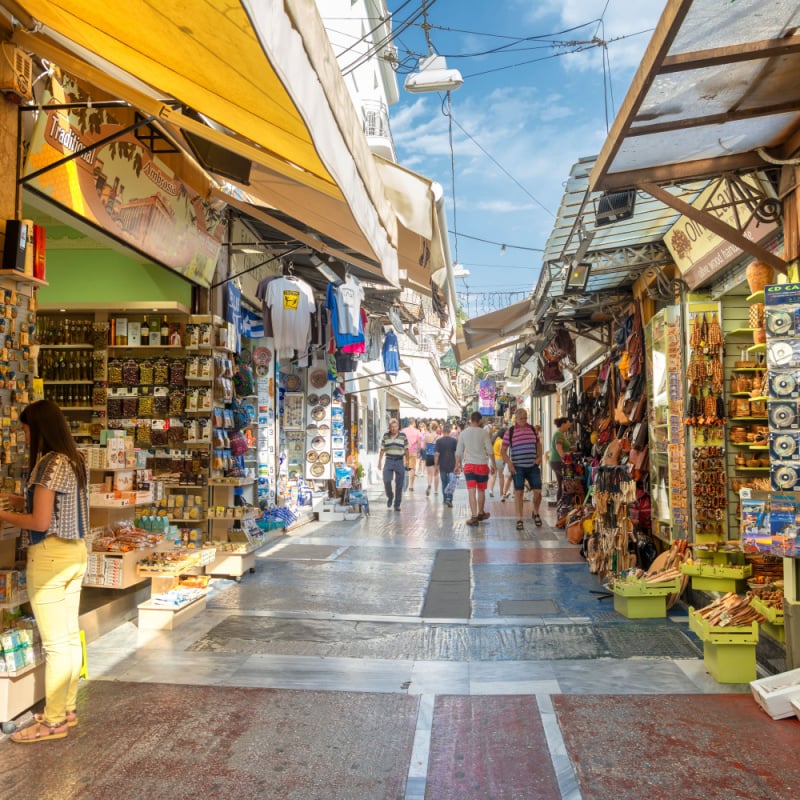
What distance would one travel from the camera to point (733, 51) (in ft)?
12.4

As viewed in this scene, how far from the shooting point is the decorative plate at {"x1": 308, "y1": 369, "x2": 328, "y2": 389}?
15.3m

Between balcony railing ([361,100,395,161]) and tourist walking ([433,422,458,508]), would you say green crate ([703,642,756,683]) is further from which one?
balcony railing ([361,100,395,161])

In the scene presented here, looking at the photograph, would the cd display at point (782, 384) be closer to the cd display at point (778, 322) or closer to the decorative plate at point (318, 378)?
the cd display at point (778, 322)

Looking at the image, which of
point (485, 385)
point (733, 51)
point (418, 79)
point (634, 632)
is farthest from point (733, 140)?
point (485, 385)

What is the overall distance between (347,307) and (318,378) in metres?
3.89

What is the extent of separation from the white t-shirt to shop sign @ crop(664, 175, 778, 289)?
510 cm

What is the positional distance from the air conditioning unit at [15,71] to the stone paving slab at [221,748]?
367 cm

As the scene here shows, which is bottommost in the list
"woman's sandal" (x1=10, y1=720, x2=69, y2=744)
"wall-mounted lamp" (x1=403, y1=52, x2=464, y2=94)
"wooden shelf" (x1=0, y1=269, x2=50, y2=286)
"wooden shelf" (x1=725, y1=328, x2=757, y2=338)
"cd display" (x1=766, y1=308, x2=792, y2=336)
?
"woman's sandal" (x1=10, y1=720, x2=69, y2=744)

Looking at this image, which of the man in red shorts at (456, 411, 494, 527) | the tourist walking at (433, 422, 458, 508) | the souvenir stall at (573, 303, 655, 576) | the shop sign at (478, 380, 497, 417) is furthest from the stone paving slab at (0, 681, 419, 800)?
the shop sign at (478, 380, 497, 417)

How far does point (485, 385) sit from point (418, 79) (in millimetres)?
32078

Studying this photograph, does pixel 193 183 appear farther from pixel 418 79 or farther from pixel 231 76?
pixel 418 79

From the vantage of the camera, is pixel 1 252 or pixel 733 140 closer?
pixel 1 252

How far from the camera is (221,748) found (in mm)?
3939

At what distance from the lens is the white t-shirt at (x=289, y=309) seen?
35.4 feet
